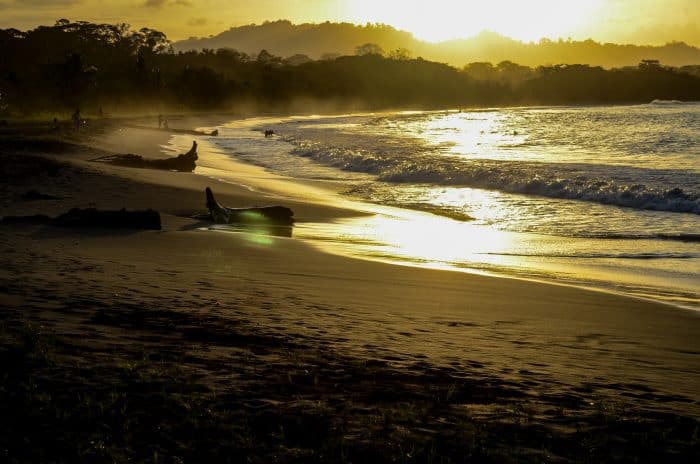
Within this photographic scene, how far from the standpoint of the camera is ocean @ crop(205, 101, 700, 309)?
13.1m

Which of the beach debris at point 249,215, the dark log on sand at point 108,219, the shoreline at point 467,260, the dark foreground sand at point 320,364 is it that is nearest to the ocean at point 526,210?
the shoreline at point 467,260

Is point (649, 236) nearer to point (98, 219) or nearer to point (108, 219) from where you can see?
point (108, 219)

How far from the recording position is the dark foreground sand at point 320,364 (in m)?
4.74

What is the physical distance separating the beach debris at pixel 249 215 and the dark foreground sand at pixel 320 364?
14.2 feet

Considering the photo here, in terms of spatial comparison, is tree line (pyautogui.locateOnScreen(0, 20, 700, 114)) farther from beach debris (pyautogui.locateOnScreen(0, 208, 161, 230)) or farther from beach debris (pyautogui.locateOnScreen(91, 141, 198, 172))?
beach debris (pyautogui.locateOnScreen(0, 208, 161, 230))

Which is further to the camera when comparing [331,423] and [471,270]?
[471,270]

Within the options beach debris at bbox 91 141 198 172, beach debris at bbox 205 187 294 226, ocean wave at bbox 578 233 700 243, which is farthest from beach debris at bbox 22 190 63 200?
ocean wave at bbox 578 233 700 243

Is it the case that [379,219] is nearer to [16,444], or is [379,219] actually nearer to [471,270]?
[471,270]

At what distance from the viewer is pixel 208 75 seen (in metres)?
131

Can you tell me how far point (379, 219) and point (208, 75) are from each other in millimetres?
116783

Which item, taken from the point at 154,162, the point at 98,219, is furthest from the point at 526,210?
the point at 154,162

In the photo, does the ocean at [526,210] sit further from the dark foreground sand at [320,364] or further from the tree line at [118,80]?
the tree line at [118,80]

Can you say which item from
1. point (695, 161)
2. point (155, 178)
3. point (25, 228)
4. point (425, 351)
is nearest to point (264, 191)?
point (155, 178)

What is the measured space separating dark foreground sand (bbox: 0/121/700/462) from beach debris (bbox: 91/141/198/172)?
643 inches
